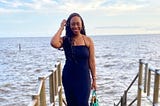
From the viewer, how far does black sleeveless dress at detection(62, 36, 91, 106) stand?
4.13m

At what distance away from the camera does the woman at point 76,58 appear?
13.6 feet

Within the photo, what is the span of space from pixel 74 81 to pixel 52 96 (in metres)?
1.14

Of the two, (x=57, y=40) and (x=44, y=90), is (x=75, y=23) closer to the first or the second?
(x=57, y=40)

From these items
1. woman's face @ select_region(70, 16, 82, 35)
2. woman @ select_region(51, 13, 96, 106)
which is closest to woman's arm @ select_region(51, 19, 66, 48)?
woman @ select_region(51, 13, 96, 106)

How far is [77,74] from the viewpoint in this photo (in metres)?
4.16

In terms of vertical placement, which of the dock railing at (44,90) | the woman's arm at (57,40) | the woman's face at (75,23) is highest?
the woman's face at (75,23)

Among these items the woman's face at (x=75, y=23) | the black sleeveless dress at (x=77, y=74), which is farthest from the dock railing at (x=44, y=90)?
the woman's face at (x=75, y=23)

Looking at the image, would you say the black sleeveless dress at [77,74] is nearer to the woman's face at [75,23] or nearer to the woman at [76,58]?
the woman at [76,58]

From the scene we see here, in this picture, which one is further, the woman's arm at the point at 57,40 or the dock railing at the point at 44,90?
the woman's arm at the point at 57,40

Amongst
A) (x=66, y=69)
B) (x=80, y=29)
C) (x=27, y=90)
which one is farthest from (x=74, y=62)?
(x=27, y=90)

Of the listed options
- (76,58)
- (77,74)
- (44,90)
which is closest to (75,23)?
(76,58)

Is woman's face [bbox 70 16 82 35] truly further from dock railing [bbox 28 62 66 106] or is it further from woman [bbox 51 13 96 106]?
dock railing [bbox 28 62 66 106]

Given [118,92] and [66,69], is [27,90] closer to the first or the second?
[118,92]

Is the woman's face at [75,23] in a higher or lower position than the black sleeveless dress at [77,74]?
higher
